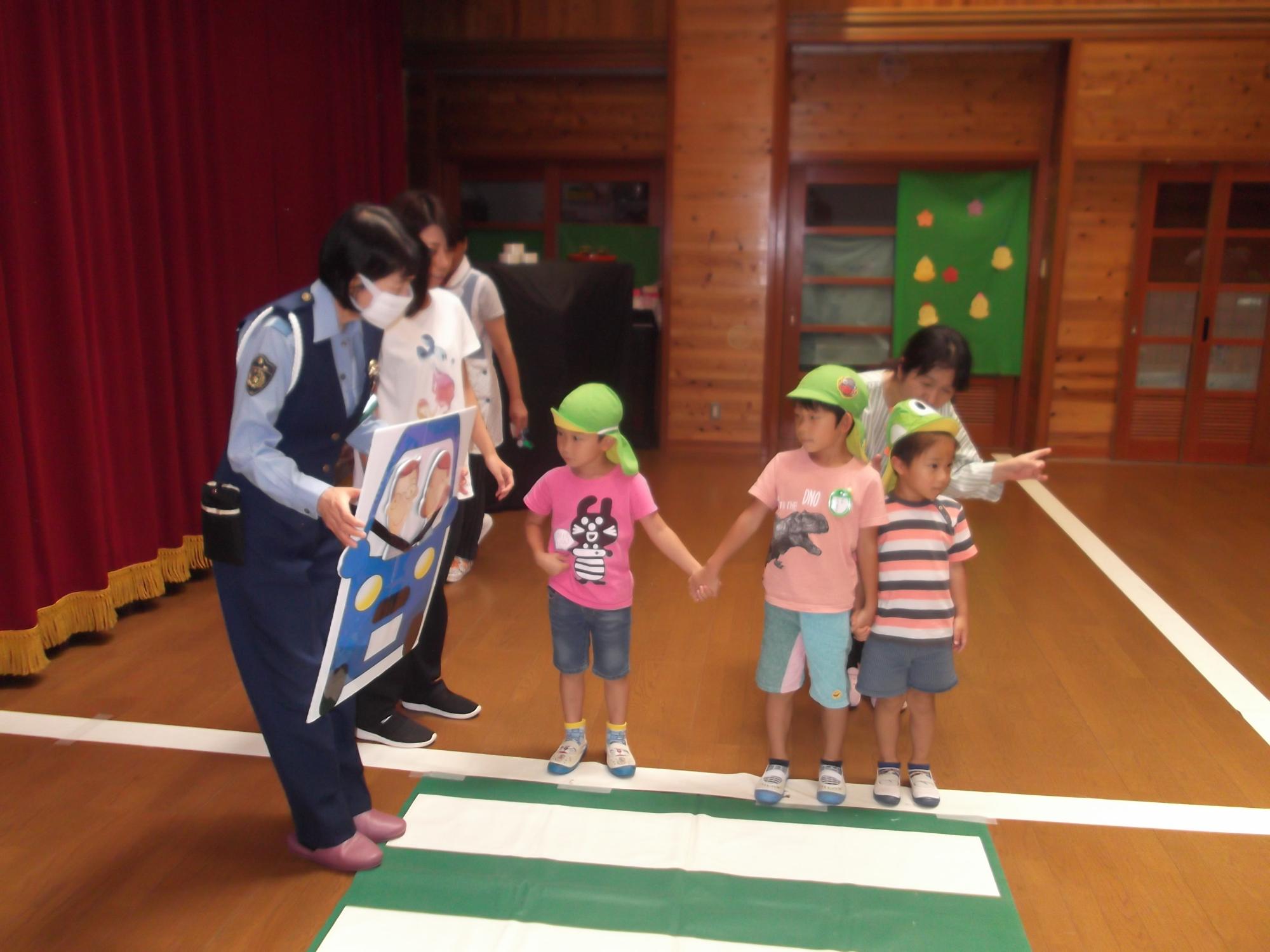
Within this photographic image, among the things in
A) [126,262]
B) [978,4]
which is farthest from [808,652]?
[978,4]

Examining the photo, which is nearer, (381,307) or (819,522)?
(381,307)

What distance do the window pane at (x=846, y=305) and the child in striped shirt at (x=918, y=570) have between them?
16.1 ft

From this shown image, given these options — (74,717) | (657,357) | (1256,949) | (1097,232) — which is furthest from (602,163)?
(1256,949)

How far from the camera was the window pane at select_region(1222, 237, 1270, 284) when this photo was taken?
638 centimetres

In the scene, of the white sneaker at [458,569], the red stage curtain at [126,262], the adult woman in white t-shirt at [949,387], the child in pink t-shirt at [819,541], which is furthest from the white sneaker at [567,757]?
the red stage curtain at [126,262]

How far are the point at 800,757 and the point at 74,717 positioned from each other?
2.05m

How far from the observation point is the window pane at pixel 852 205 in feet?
22.7

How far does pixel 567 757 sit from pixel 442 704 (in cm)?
50

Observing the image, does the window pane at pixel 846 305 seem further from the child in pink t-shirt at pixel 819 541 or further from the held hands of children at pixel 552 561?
the held hands of children at pixel 552 561

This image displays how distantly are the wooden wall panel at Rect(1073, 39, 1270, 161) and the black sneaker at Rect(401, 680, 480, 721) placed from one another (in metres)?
5.58

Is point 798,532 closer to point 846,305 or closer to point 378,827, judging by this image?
point 378,827

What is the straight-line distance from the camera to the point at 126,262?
3.50 m

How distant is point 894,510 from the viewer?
2.31m

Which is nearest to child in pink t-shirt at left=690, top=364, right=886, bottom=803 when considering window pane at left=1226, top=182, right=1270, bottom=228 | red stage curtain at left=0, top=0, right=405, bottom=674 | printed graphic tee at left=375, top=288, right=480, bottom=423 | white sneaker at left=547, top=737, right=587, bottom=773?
white sneaker at left=547, top=737, right=587, bottom=773
